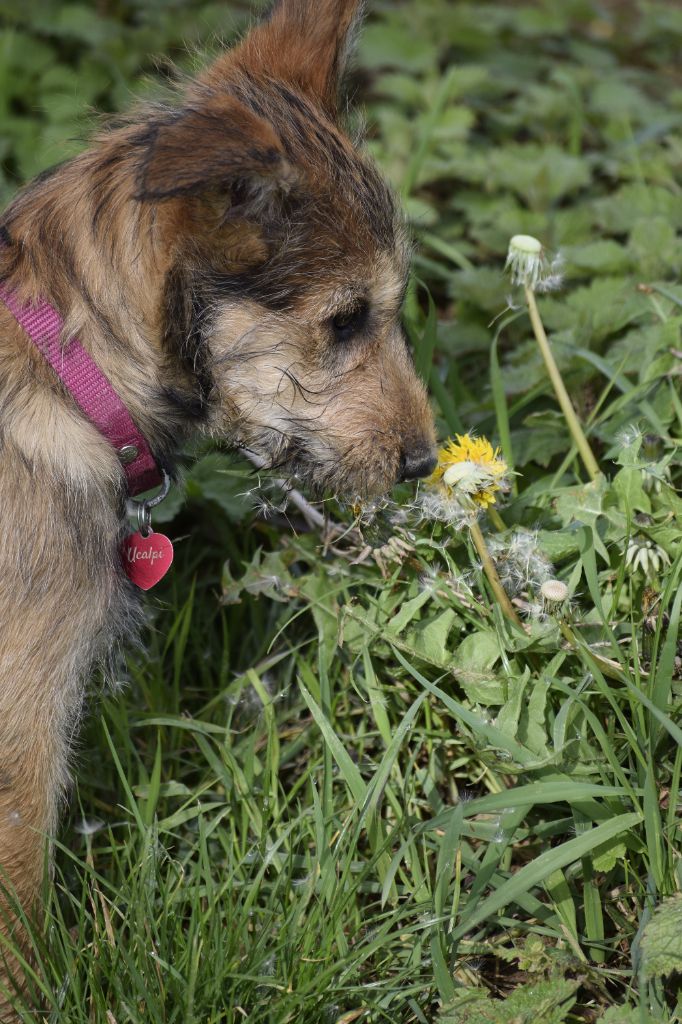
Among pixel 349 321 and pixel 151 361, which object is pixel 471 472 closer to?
pixel 349 321

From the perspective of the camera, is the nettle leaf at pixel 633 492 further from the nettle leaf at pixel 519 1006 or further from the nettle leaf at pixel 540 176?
the nettle leaf at pixel 540 176

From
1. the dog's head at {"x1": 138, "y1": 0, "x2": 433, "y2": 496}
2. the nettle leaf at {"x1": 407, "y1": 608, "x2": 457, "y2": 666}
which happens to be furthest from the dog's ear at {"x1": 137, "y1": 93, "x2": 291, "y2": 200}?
the nettle leaf at {"x1": 407, "y1": 608, "x2": 457, "y2": 666}

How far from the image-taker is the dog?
2.43 m

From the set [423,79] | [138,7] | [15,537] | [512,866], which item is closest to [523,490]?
[512,866]

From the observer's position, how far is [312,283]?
99.0 inches

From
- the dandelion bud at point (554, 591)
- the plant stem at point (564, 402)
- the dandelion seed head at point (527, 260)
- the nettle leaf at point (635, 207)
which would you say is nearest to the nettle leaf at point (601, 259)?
the nettle leaf at point (635, 207)

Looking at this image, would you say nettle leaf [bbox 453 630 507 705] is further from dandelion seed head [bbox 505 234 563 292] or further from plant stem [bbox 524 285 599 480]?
dandelion seed head [bbox 505 234 563 292]

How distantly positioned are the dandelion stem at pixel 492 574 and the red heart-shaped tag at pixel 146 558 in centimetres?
77

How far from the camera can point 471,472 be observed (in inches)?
98.1

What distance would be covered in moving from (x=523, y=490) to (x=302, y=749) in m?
1.07

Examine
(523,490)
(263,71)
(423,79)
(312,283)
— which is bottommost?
(523,490)

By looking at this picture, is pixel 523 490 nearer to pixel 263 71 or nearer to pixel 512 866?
pixel 512 866

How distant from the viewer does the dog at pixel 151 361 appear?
7.97ft

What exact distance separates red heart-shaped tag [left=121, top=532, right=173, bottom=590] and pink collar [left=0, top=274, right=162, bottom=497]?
0.26 metres
